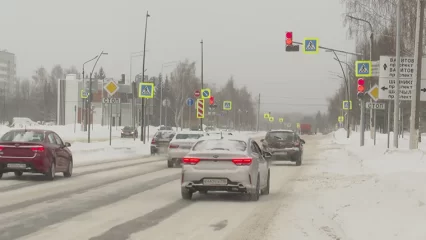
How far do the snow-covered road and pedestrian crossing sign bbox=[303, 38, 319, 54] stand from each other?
13976mm

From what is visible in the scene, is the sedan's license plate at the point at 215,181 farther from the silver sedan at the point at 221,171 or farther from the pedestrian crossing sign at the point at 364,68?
the pedestrian crossing sign at the point at 364,68

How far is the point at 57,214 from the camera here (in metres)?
11.9

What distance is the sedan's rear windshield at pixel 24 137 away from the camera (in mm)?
19797

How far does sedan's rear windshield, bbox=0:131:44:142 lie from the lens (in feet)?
65.0

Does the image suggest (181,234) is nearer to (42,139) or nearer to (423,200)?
(423,200)

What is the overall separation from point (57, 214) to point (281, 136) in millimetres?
20237

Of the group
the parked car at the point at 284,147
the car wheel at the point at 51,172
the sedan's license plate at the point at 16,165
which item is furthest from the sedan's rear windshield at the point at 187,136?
the sedan's license plate at the point at 16,165

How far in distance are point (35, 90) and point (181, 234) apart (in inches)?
7413

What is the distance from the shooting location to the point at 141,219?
11.4 m

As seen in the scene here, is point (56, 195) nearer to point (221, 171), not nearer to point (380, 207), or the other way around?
point (221, 171)

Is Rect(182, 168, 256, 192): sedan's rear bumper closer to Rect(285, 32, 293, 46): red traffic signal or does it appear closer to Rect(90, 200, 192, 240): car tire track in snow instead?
Rect(90, 200, 192, 240): car tire track in snow

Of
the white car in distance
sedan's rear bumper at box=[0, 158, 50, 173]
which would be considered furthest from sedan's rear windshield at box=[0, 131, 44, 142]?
the white car in distance

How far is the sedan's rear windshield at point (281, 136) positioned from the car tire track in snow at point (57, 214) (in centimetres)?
1398

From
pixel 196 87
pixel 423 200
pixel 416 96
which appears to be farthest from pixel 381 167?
pixel 196 87
